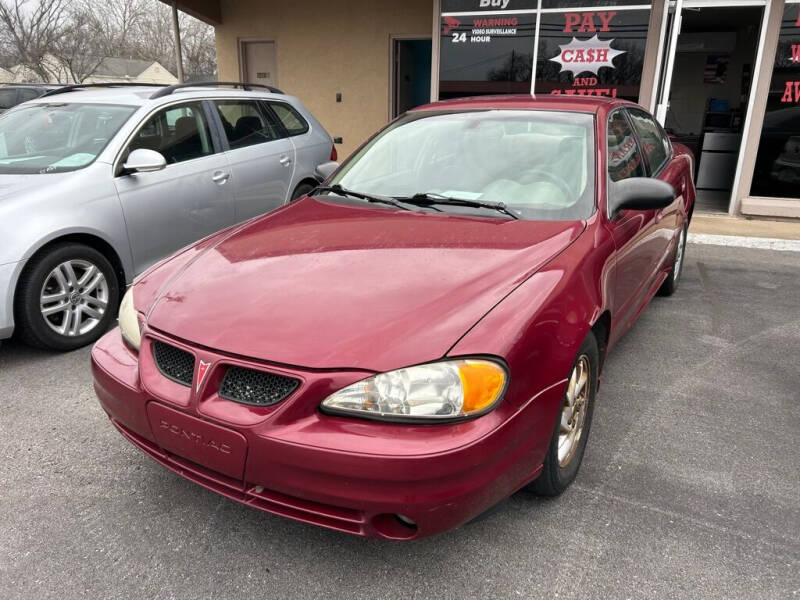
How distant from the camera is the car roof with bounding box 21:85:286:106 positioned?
189 inches

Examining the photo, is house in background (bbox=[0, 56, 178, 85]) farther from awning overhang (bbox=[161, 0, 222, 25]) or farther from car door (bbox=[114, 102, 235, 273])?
car door (bbox=[114, 102, 235, 273])

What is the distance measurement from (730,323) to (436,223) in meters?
3.00

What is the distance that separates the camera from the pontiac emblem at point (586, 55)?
8156 millimetres

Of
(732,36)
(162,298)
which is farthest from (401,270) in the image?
(732,36)

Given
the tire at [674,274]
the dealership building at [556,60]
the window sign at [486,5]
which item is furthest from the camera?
the window sign at [486,5]

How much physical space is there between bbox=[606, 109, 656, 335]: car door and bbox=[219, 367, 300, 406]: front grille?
166 centimetres

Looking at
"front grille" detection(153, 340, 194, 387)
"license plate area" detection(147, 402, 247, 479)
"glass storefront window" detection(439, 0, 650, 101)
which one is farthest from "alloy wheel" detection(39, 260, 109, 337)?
"glass storefront window" detection(439, 0, 650, 101)

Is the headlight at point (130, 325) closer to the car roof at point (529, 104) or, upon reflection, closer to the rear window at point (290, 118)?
the car roof at point (529, 104)

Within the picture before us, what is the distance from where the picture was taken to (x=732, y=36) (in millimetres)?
12258

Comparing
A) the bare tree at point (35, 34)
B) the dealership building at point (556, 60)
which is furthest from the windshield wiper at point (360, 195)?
the bare tree at point (35, 34)

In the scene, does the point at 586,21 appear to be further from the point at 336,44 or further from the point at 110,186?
the point at 110,186

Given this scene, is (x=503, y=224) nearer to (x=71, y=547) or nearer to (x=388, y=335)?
(x=388, y=335)

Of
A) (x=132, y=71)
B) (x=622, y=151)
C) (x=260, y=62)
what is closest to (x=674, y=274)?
(x=622, y=151)

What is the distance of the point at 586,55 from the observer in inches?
327
